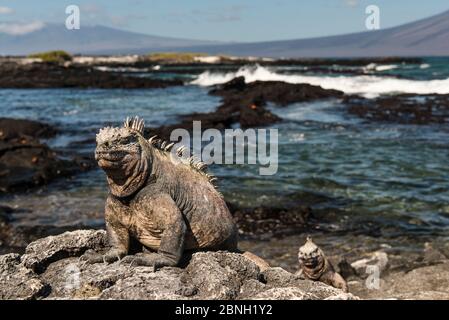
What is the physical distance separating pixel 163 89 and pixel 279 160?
39.9 meters

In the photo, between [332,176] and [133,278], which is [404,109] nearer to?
[332,176]

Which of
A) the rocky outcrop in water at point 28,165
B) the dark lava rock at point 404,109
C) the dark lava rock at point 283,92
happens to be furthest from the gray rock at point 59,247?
the dark lava rock at point 283,92

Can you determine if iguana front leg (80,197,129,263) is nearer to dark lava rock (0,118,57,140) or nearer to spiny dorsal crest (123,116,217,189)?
spiny dorsal crest (123,116,217,189)

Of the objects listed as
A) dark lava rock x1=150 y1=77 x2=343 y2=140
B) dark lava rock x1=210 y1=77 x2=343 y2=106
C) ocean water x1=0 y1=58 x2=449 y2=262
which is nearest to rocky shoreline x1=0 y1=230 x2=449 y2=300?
ocean water x1=0 y1=58 x2=449 y2=262

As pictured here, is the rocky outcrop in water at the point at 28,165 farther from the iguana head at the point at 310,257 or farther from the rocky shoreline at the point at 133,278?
the rocky shoreline at the point at 133,278

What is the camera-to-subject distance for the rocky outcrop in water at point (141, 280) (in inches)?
189

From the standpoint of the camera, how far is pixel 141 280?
491 cm

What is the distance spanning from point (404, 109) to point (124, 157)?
103 feet

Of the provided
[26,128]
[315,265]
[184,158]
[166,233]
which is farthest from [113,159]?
[26,128]

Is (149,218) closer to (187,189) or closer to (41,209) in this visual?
(187,189)

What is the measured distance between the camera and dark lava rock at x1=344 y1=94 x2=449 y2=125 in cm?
3145

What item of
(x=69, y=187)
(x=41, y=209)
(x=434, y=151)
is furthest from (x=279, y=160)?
(x=41, y=209)

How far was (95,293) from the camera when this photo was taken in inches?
197

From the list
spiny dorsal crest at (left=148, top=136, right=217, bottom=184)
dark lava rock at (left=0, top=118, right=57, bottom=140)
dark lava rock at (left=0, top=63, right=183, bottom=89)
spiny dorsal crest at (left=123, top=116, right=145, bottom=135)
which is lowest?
dark lava rock at (left=0, top=118, right=57, bottom=140)
